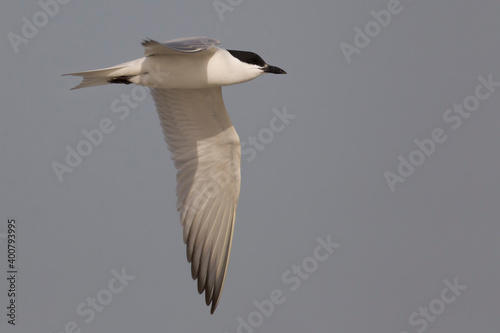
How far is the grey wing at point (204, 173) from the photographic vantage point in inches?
368

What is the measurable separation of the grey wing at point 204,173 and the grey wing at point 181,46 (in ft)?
3.95

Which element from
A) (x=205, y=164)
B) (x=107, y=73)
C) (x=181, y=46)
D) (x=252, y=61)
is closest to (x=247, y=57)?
(x=252, y=61)

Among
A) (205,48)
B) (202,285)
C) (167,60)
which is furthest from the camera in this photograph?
(202,285)

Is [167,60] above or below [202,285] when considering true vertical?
above

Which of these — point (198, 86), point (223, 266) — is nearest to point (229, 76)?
point (198, 86)

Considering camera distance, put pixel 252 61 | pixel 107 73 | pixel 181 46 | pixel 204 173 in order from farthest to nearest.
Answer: pixel 204 173
pixel 252 61
pixel 107 73
pixel 181 46

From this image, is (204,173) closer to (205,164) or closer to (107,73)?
(205,164)

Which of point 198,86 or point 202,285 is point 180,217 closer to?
point 202,285

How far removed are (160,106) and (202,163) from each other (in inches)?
33.7

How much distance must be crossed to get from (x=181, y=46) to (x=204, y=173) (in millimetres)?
2632

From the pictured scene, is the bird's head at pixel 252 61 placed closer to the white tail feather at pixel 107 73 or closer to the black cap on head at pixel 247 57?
the black cap on head at pixel 247 57

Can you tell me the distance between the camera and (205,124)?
9680 millimetres

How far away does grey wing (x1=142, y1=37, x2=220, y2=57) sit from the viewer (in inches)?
288

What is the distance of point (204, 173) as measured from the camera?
32.2 feet
